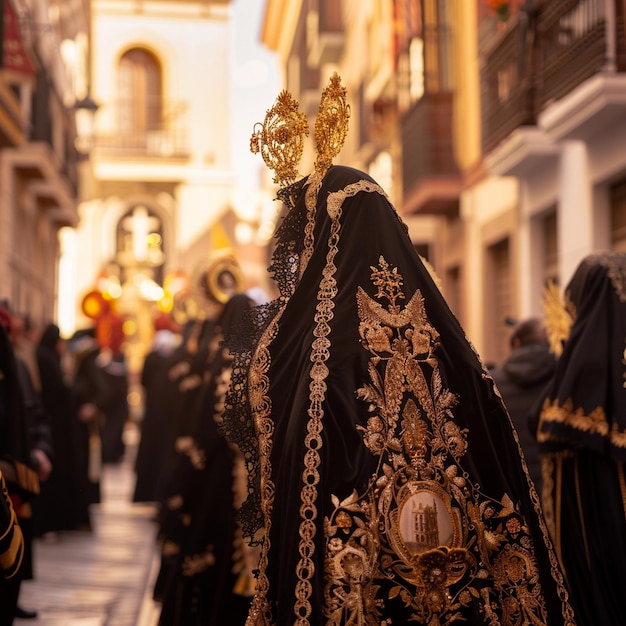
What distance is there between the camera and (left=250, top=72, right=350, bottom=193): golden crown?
4.19m

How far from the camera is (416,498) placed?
3652mm

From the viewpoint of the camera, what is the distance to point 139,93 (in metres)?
37.2

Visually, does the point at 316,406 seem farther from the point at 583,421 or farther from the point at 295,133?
the point at 583,421

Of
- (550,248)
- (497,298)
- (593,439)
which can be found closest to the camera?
(593,439)

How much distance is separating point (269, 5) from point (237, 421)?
40354 millimetres

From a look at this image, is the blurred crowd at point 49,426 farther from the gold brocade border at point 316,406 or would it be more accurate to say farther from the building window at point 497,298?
the building window at point 497,298

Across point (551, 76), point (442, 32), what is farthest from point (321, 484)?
point (442, 32)

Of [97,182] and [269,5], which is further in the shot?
[269,5]

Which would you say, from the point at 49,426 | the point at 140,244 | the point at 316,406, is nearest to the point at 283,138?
the point at 316,406

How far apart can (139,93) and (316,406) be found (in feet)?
113

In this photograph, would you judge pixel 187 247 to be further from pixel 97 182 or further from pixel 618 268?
pixel 618 268

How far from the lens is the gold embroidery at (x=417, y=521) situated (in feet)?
11.8

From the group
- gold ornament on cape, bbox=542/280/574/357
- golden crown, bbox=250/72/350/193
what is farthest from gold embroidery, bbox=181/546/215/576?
golden crown, bbox=250/72/350/193

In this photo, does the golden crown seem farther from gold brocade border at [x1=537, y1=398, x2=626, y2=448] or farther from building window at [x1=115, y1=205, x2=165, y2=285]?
building window at [x1=115, y1=205, x2=165, y2=285]
